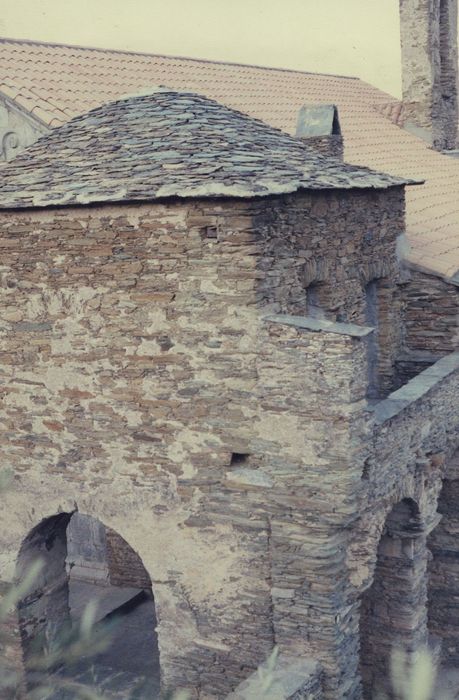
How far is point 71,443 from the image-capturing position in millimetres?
8641

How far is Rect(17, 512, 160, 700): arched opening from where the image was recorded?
9133 millimetres

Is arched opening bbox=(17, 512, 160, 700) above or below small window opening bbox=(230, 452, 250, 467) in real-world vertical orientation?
below

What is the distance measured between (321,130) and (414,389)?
432 cm

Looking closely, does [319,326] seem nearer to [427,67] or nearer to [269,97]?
[269,97]

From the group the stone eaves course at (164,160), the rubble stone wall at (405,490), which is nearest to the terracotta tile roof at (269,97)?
the rubble stone wall at (405,490)

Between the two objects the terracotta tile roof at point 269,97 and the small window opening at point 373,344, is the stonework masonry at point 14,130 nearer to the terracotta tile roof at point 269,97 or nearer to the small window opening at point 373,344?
the terracotta tile roof at point 269,97

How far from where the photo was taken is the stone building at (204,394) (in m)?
7.66

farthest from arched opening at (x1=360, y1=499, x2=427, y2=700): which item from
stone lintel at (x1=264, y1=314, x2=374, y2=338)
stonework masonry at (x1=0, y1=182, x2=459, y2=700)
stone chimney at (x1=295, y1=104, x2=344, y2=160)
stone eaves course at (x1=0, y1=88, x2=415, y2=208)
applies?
stone chimney at (x1=295, y1=104, x2=344, y2=160)

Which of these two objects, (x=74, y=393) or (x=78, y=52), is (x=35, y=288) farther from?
(x=78, y=52)

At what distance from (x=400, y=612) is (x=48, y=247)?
5.12 metres

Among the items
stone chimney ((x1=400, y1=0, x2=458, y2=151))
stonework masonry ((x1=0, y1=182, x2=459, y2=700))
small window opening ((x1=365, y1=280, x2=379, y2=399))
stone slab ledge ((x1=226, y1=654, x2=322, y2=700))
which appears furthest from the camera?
stone chimney ((x1=400, y1=0, x2=458, y2=151))

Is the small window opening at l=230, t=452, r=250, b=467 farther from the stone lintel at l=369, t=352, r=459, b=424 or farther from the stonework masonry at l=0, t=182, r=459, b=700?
the stone lintel at l=369, t=352, r=459, b=424

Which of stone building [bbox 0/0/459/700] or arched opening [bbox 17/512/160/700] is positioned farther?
arched opening [bbox 17/512/160/700]

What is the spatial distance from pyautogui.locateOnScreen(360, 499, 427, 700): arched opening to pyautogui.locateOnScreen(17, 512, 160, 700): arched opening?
2273 mm
